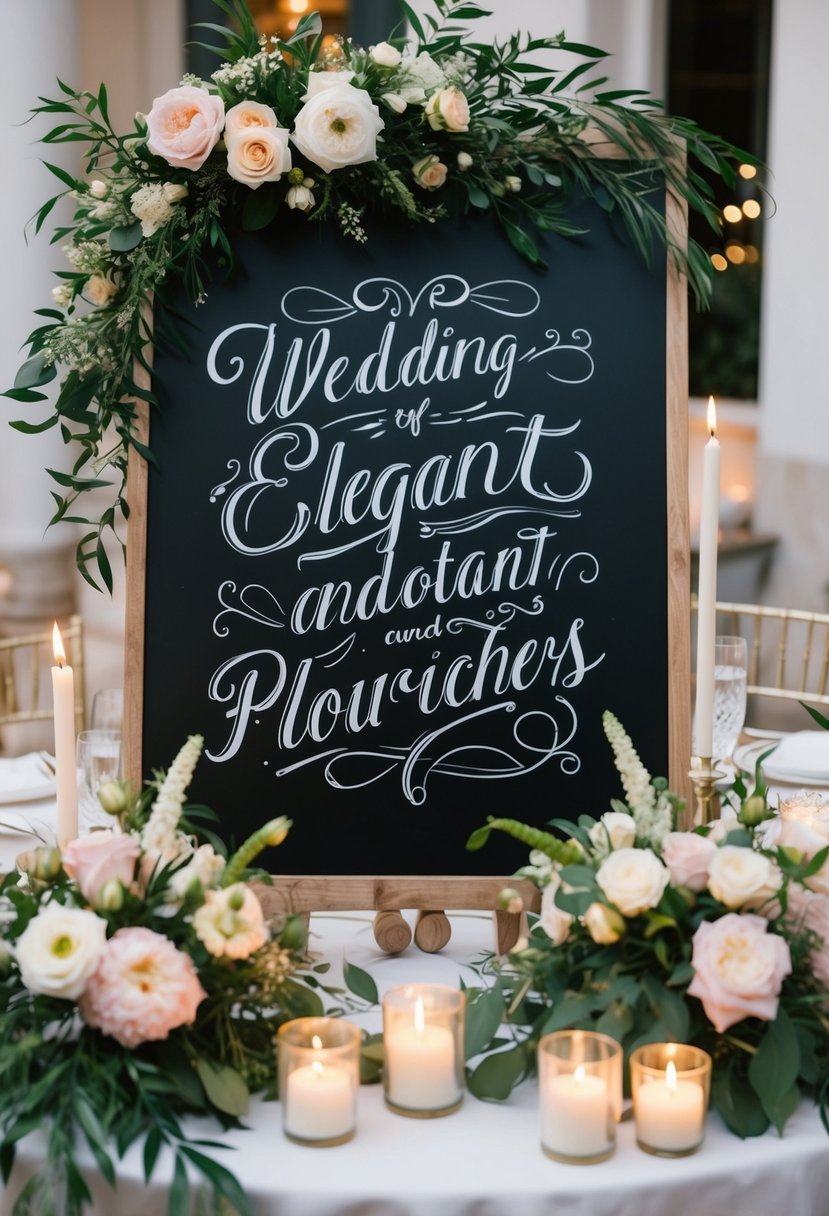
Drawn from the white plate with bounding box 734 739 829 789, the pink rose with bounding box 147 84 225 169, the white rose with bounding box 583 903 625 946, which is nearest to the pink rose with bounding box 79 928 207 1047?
the white rose with bounding box 583 903 625 946

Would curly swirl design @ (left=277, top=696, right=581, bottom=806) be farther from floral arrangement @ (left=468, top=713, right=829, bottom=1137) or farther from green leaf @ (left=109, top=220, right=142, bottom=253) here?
green leaf @ (left=109, top=220, right=142, bottom=253)

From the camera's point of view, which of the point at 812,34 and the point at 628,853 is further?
the point at 812,34

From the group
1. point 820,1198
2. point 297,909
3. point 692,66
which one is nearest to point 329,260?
point 297,909

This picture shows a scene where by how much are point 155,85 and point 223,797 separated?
6.05 metres

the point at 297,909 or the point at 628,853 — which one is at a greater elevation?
the point at 628,853

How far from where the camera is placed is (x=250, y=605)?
163 cm

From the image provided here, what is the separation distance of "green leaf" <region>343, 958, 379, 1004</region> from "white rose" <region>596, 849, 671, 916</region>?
12.7 inches

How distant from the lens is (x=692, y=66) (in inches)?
217

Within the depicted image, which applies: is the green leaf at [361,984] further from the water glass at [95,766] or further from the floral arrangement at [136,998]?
the water glass at [95,766]

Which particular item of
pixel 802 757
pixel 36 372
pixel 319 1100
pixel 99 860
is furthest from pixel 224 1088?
pixel 802 757

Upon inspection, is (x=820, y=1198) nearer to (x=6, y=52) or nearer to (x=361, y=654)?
(x=361, y=654)

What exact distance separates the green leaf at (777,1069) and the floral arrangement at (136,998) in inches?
16.1

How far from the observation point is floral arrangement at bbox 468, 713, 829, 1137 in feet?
3.74

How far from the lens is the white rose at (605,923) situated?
117 cm
